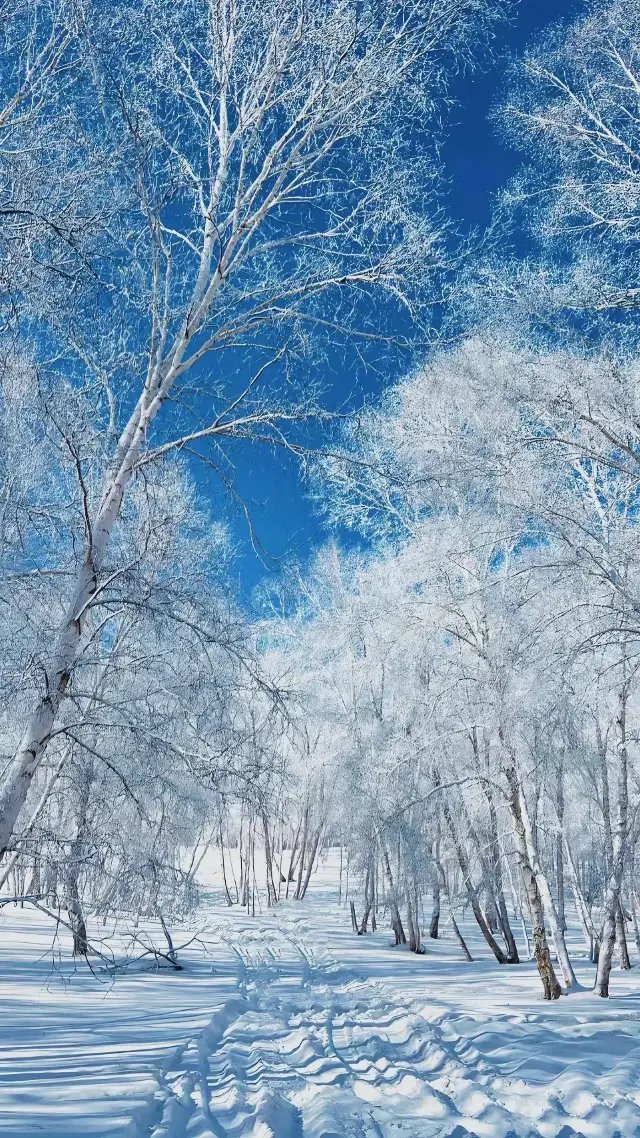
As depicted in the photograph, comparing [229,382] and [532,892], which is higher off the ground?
[229,382]

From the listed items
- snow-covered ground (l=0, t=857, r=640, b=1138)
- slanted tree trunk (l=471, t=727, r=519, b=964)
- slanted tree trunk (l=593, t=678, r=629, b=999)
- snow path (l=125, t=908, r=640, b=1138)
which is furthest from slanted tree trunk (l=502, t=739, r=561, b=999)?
snow path (l=125, t=908, r=640, b=1138)

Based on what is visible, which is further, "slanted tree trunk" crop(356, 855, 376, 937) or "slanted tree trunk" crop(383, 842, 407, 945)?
"slanted tree trunk" crop(356, 855, 376, 937)

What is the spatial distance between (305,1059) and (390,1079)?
99 centimetres

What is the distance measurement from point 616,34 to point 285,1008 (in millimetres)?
12101

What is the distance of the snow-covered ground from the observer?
4.12 meters

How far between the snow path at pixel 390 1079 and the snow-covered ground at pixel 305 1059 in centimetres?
2

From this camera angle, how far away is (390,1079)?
17.2ft

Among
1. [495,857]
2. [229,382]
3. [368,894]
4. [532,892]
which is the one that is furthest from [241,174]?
[368,894]

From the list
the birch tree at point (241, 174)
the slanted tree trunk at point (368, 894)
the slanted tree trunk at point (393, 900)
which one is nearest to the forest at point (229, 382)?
the birch tree at point (241, 174)

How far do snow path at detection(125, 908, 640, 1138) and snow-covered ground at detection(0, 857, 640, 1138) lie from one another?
0.7 inches

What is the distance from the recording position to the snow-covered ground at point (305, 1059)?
4.12m

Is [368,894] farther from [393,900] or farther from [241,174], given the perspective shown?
[241,174]

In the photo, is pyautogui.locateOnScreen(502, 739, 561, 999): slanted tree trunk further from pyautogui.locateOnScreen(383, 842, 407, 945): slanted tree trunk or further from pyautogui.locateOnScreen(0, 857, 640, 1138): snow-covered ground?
pyautogui.locateOnScreen(383, 842, 407, 945): slanted tree trunk

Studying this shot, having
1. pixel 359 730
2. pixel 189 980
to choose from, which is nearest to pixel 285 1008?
pixel 189 980
